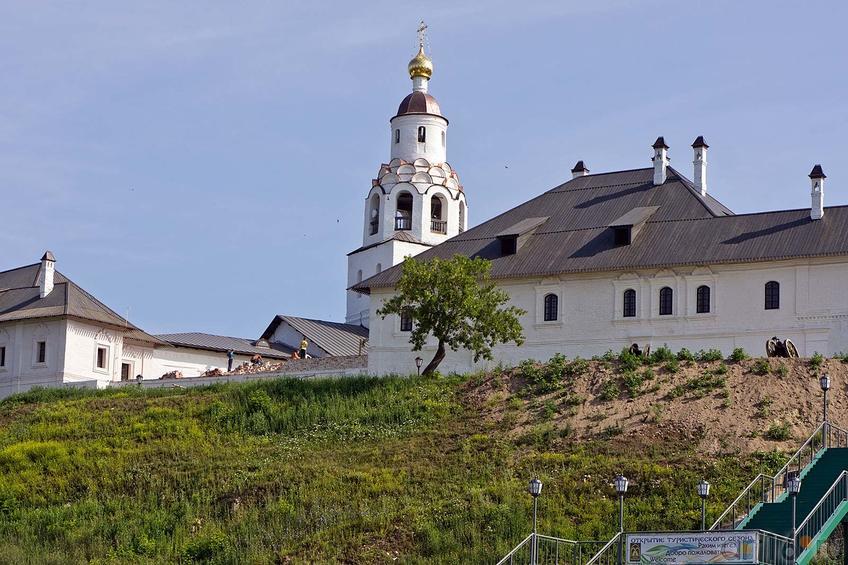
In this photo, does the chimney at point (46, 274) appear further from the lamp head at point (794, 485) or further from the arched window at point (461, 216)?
the lamp head at point (794, 485)

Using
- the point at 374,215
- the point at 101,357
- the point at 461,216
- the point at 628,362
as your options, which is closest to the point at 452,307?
the point at 628,362

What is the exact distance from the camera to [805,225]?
55.7m

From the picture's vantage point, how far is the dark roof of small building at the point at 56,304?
218 ft

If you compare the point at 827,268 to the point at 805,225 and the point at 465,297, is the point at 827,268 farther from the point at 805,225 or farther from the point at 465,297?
the point at 465,297

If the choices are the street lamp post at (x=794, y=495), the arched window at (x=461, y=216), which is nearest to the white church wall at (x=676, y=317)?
the street lamp post at (x=794, y=495)

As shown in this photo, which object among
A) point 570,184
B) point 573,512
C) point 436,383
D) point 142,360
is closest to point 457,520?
point 573,512

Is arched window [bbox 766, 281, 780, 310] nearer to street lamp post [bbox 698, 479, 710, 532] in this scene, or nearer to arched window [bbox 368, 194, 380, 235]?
street lamp post [bbox 698, 479, 710, 532]

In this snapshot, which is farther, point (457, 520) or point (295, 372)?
point (295, 372)

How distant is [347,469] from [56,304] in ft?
82.8

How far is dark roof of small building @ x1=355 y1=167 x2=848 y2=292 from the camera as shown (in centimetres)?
5506

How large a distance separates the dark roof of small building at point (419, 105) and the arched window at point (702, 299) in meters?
24.3

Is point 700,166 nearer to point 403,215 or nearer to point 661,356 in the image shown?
point 661,356

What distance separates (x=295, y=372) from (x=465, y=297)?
920 cm

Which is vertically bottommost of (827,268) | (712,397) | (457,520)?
(457,520)
